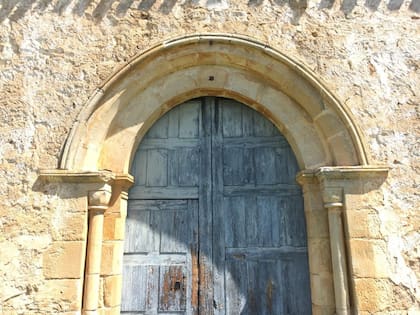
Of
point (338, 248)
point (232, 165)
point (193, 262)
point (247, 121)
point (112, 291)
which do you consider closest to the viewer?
point (338, 248)

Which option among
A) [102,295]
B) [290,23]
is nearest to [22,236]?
[102,295]

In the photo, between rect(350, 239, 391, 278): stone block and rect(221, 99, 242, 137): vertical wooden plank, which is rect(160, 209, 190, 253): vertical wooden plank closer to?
rect(221, 99, 242, 137): vertical wooden plank

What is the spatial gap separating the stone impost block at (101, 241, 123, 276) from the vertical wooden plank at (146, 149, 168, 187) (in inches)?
25.4

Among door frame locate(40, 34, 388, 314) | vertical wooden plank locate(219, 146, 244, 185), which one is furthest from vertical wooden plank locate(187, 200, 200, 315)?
door frame locate(40, 34, 388, 314)

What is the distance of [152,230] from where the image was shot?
328 centimetres

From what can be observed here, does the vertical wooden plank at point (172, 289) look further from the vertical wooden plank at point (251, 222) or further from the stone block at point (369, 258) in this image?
the stone block at point (369, 258)

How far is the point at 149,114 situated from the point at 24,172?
3.93ft

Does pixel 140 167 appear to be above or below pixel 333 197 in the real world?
above

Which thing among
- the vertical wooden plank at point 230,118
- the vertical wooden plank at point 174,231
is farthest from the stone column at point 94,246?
the vertical wooden plank at point 230,118

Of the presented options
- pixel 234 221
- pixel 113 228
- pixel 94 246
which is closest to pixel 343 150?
pixel 234 221

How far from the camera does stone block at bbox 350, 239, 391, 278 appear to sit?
9.10 feet

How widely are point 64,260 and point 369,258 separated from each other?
7.97ft

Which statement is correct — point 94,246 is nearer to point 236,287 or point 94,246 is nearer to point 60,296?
point 60,296

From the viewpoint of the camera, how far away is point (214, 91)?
3496 mm
